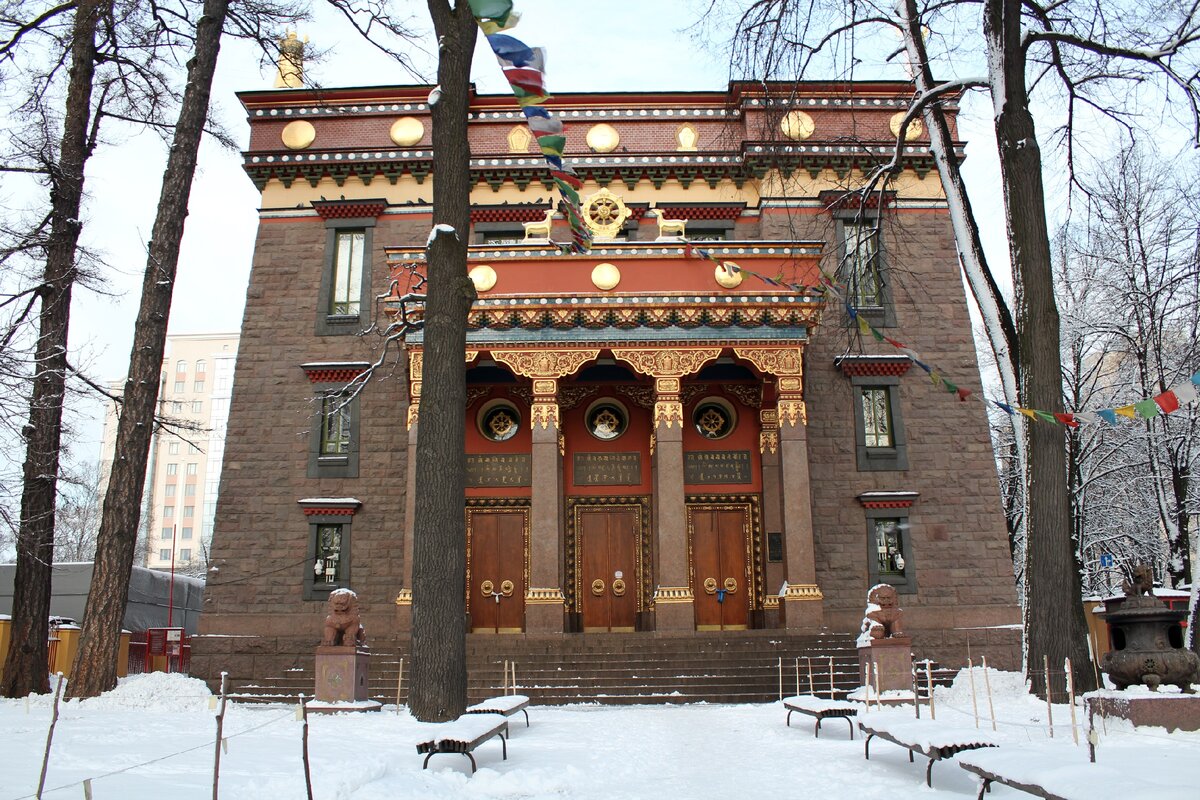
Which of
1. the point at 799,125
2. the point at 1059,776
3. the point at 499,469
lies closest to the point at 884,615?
the point at 1059,776

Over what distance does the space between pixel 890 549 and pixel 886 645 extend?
25.0 ft

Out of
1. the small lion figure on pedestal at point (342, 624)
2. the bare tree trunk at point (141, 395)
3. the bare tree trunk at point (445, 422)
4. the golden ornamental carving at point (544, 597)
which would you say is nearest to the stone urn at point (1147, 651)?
the bare tree trunk at point (445, 422)

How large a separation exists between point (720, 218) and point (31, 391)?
16.4 m

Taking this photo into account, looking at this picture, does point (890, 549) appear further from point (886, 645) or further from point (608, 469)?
point (886, 645)

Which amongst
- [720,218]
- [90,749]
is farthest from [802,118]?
[90,749]

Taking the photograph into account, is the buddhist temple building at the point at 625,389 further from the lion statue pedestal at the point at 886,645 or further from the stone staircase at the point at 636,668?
the lion statue pedestal at the point at 886,645

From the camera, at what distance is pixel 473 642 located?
64.1 feet

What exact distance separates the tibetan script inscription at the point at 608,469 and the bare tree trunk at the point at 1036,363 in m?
10.9

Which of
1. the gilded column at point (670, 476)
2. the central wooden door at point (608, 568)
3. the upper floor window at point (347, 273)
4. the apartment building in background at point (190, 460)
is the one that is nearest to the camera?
the gilded column at point (670, 476)

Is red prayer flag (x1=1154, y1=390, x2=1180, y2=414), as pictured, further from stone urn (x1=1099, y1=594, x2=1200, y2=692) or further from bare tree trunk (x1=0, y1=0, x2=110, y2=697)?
bare tree trunk (x1=0, y1=0, x2=110, y2=697)

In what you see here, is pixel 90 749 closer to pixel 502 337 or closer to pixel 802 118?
pixel 502 337

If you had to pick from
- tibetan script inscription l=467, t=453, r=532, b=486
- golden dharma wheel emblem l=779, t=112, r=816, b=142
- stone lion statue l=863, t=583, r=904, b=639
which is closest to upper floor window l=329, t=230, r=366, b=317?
tibetan script inscription l=467, t=453, r=532, b=486

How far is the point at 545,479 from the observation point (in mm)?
20641

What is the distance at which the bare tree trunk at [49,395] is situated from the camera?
15.9 m
